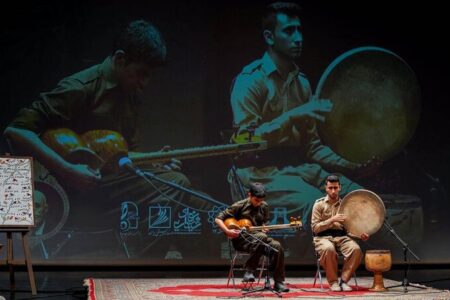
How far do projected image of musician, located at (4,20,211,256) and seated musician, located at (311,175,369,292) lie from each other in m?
2.65

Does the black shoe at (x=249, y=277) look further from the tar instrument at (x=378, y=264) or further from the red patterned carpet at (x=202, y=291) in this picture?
the tar instrument at (x=378, y=264)

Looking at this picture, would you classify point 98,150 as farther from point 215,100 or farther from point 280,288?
point 280,288

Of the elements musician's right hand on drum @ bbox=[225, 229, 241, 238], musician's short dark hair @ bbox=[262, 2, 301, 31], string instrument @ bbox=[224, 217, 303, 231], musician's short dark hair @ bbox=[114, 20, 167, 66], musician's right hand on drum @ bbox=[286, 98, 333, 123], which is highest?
musician's short dark hair @ bbox=[262, 2, 301, 31]

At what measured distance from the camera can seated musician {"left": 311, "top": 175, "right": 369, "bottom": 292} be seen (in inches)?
280

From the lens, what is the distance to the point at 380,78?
10320 mm

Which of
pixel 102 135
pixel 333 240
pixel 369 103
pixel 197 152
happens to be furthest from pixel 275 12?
pixel 333 240

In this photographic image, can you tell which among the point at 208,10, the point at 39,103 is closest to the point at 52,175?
the point at 39,103

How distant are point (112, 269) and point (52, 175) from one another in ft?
4.49

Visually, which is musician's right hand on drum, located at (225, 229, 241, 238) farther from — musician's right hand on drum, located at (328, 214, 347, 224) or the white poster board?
the white poster board

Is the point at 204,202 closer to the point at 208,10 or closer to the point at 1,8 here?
the point at 208,10

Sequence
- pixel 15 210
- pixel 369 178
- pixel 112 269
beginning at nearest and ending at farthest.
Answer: pixel 15 210 → pixel 112 269 → pixel 369 178

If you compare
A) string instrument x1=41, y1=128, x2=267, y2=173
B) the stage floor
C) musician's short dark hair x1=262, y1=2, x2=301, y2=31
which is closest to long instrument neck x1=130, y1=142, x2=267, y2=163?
string instrument x1=41, y1=128, x2=267, y2=173

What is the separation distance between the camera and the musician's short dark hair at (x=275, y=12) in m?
10.0

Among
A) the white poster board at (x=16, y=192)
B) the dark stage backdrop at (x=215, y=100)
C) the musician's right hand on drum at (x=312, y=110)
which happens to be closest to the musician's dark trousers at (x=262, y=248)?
the white poster board at (x=16, y=192)
